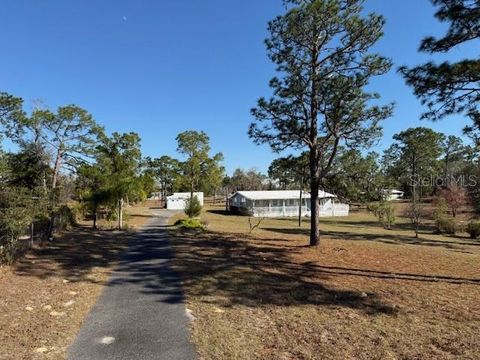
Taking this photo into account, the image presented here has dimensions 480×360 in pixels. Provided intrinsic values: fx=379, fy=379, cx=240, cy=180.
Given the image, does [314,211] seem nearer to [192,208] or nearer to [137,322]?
[137,322]

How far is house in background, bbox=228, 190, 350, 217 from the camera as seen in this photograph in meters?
49.8

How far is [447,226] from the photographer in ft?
105

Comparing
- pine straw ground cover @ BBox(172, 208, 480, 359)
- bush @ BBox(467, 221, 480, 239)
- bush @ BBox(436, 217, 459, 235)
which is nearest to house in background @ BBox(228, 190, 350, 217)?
bush @ BBox(436, 217, 459, 235)

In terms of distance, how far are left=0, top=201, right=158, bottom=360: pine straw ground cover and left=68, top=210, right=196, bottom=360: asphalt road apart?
281 millimetres

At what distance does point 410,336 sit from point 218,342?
307 cm

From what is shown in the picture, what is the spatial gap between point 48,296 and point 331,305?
602 cm

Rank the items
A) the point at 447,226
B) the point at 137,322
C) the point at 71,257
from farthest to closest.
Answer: the point at 447,226, the point at 71,257, the point at 137,322

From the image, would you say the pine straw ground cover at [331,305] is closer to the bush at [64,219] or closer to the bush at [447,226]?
the bush at [64,219]

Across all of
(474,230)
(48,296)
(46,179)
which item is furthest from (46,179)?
(474,230)

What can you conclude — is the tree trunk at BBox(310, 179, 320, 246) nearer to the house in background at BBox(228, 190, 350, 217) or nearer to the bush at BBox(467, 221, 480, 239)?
the bush at BBox(467, 221, 480, 239)

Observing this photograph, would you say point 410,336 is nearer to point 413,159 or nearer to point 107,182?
point 107,182

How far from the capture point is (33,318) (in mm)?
6703

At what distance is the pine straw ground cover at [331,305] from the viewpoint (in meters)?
5.55

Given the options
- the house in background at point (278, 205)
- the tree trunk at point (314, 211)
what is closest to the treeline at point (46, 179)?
the tree trunk at point (314, 211)
